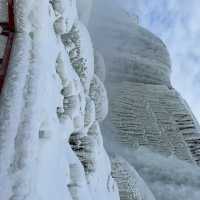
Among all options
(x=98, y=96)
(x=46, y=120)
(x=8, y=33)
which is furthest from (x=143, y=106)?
(x=46, y=120)

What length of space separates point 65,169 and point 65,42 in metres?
1.87

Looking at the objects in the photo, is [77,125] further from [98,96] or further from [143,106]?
[143,106]

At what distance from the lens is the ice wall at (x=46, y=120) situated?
7.35 ft

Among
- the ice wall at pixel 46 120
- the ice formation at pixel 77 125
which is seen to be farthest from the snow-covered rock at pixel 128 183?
the ice wall at pixel 46 120

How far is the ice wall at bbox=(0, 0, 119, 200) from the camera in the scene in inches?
88.2

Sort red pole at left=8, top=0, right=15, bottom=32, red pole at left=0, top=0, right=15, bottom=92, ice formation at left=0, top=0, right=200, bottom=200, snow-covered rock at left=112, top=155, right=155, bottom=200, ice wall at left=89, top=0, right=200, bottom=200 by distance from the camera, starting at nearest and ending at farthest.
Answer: ice formation at left=0, top=0, right=200, bottom=200 → red pole at left=0, top=0, right=15, bottom=92 → red pole at left=8, top=0, right=15, bottom=32 → snow-covered rock at left=112, top=155, right=155, bottom=200 → ice wall at left=89, top=0, right=200, bottom=200

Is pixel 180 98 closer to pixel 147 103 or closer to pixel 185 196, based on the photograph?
pixel 147 103

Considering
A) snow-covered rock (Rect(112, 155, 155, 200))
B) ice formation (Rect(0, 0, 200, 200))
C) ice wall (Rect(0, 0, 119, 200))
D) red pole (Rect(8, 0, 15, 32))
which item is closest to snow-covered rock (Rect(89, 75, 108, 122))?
ice formation (Rect(0, 0, 200, 200))

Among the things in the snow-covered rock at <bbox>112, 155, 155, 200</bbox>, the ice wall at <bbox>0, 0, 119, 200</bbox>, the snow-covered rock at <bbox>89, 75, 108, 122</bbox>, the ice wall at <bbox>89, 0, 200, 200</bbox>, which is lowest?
the ice wall at <bbox>0, 0, 119, 200</bbox>

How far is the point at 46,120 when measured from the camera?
2.64 m

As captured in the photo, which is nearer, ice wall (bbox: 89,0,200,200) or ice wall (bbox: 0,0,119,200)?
ice wall (bbox: 0,0,119,200)

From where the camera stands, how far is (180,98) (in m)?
10.6

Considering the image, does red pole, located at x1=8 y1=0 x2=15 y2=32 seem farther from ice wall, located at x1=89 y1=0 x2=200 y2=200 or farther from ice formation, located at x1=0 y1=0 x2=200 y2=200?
ice wall, located at x1=89 y1=0 x2=200 y2=200

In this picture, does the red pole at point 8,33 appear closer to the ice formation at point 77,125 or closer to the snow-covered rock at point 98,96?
the ice formation at point 77,125
